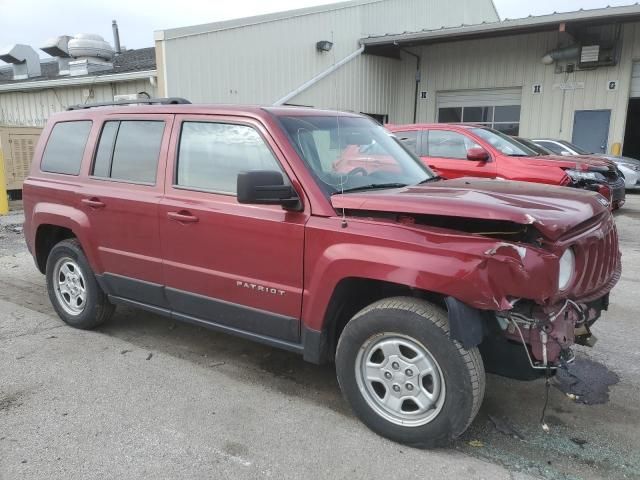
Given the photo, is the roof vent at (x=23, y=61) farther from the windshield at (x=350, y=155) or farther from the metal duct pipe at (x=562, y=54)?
the windshield at (x=350, y=155)

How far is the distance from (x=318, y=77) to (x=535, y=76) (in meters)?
7.50

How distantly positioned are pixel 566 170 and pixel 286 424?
6.59 meters

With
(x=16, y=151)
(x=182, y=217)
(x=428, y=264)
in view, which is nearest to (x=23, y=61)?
(x=16, y=151)

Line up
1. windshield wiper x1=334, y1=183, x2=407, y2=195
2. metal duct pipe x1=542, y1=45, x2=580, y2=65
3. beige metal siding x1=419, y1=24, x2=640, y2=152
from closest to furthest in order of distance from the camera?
1. windshield wiper x1=334, y1=183, x2=407, y2=195
2. beige metal siding x1=419, y1=24, x2=640, y2=152
3. metal duct pipe x1=542, y1=45, x2=580, y2=65

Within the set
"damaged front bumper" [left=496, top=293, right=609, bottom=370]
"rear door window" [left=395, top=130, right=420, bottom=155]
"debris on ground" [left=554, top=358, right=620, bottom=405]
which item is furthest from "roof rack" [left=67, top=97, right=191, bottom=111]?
"rear door window" [left=395, top=130, right=420, bottom=155]

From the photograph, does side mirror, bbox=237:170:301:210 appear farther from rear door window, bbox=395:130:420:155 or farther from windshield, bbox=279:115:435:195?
rear door window, bbox=395:130:420:155

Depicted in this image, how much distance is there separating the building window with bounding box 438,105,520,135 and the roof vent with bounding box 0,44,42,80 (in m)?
15.8

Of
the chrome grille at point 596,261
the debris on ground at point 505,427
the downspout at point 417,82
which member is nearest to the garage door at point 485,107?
the downspout at point 417,82

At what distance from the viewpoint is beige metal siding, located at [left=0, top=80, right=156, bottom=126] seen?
47.9 ft

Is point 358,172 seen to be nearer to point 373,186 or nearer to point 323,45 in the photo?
point 373,186

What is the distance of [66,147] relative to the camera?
4.71m

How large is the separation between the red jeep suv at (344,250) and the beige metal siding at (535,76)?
15.9 metres

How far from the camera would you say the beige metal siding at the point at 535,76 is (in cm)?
1689

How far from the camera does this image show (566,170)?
8.03m
